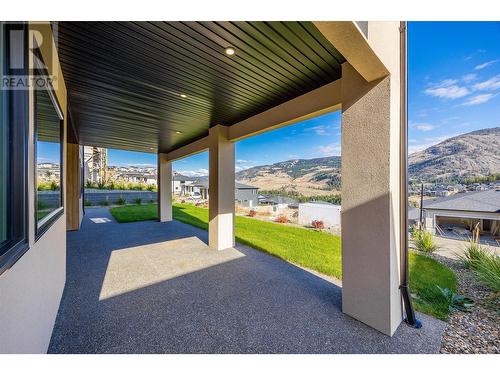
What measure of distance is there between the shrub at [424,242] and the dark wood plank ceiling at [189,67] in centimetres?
426

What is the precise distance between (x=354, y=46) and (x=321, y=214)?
9.05 m

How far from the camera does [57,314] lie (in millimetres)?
2262

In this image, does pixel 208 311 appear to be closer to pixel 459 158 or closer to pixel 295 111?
pixel 295 111

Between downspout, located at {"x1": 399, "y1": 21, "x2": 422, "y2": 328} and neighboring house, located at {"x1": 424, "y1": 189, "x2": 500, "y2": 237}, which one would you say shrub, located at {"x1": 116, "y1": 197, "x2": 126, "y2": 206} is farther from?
neighboring house, located at {"x1": 424, "y1": 189, "x2": 500, "y2": 237}

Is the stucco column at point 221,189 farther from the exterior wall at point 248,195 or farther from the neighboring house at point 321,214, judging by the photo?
the exterior wall at point 248,195

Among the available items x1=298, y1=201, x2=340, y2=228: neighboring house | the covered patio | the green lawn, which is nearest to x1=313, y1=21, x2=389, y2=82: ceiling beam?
the covered patio

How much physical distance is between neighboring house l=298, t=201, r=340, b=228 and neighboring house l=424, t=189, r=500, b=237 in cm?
324

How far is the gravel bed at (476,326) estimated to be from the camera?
71.3 inches

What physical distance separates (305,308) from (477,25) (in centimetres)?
450

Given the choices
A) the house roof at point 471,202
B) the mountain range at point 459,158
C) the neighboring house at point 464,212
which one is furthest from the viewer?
the house roof at point 471,202

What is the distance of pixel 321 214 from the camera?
9977mm

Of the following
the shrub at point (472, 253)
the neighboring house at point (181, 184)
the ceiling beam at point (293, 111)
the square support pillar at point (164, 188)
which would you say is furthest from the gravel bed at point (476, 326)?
the neighboring house at point (181, 184)
